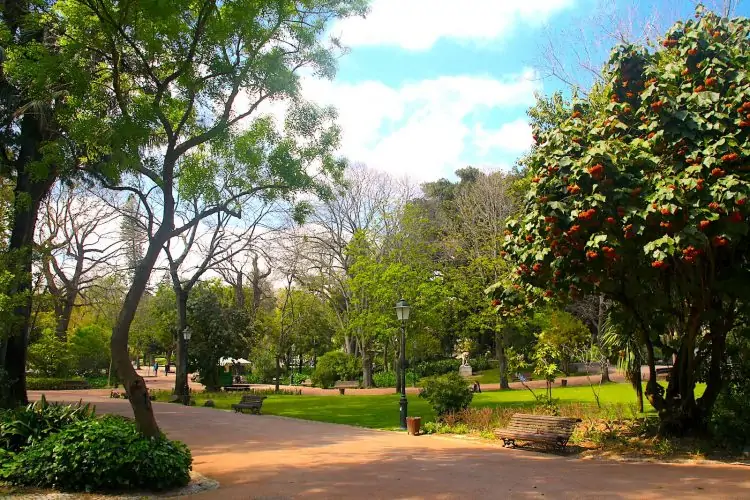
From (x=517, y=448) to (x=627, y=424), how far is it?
287 cm

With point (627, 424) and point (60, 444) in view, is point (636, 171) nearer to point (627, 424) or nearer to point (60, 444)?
point (627, 424)

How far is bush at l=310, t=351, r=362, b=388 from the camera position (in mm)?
36844

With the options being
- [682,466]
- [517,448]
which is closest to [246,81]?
[517,448]

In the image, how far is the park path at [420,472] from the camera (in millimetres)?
7650

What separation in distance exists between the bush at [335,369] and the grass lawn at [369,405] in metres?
8.98

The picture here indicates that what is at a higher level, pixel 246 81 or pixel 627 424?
pixel 246 81

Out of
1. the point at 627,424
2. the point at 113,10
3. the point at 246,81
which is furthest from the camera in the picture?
the point at 627,424

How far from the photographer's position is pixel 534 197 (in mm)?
10141

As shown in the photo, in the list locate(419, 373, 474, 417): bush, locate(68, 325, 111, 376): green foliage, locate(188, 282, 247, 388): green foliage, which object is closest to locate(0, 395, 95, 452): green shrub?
locate(419, 373, 474, 417): bush

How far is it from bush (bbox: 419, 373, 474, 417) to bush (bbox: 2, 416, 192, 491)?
8463 millimetres

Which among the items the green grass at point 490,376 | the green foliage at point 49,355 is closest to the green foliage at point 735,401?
the green grass at point 490,376

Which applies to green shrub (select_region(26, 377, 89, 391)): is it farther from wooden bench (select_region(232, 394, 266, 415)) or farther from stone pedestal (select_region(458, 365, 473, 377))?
stone pedestal (select_region(458, 365, 473, 377))

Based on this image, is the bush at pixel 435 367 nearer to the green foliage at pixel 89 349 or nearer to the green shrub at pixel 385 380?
the green shrub at pixel 385 380

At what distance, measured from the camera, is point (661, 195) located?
27.6 feet
